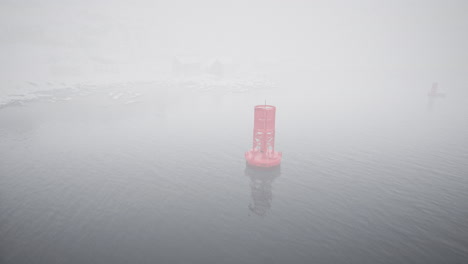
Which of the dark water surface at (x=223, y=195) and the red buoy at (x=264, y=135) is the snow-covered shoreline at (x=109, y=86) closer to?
the dark water surface at (x=223, y=195)

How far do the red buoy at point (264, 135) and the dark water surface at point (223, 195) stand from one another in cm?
177

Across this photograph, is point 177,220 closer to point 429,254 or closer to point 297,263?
point 297,263

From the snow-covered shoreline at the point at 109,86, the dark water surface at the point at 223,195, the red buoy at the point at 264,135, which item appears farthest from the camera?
the snow-covered shoreline at the point at 109,86

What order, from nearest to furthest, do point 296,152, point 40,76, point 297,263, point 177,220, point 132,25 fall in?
point 297,263, point 177,220, point 296,152, point 40,76, point 132,25

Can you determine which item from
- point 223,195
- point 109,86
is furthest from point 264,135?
point 109,86

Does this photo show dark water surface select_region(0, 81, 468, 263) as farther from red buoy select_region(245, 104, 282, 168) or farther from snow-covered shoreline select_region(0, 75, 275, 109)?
snow-covered shoreline select_region(0, 75, 275, 109)

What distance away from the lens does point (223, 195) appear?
1049 inches

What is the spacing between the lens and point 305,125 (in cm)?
6012

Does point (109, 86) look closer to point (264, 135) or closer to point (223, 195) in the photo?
point (264, 135)

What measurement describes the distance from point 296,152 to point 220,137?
16.3 meters

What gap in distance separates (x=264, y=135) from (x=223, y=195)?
10.5m

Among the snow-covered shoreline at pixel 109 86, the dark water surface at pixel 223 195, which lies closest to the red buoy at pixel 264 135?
the dark water surface at pixel 223 195

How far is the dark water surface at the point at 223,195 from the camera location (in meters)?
18.5

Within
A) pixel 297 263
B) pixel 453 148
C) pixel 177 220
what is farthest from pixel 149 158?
pixel 453 148
